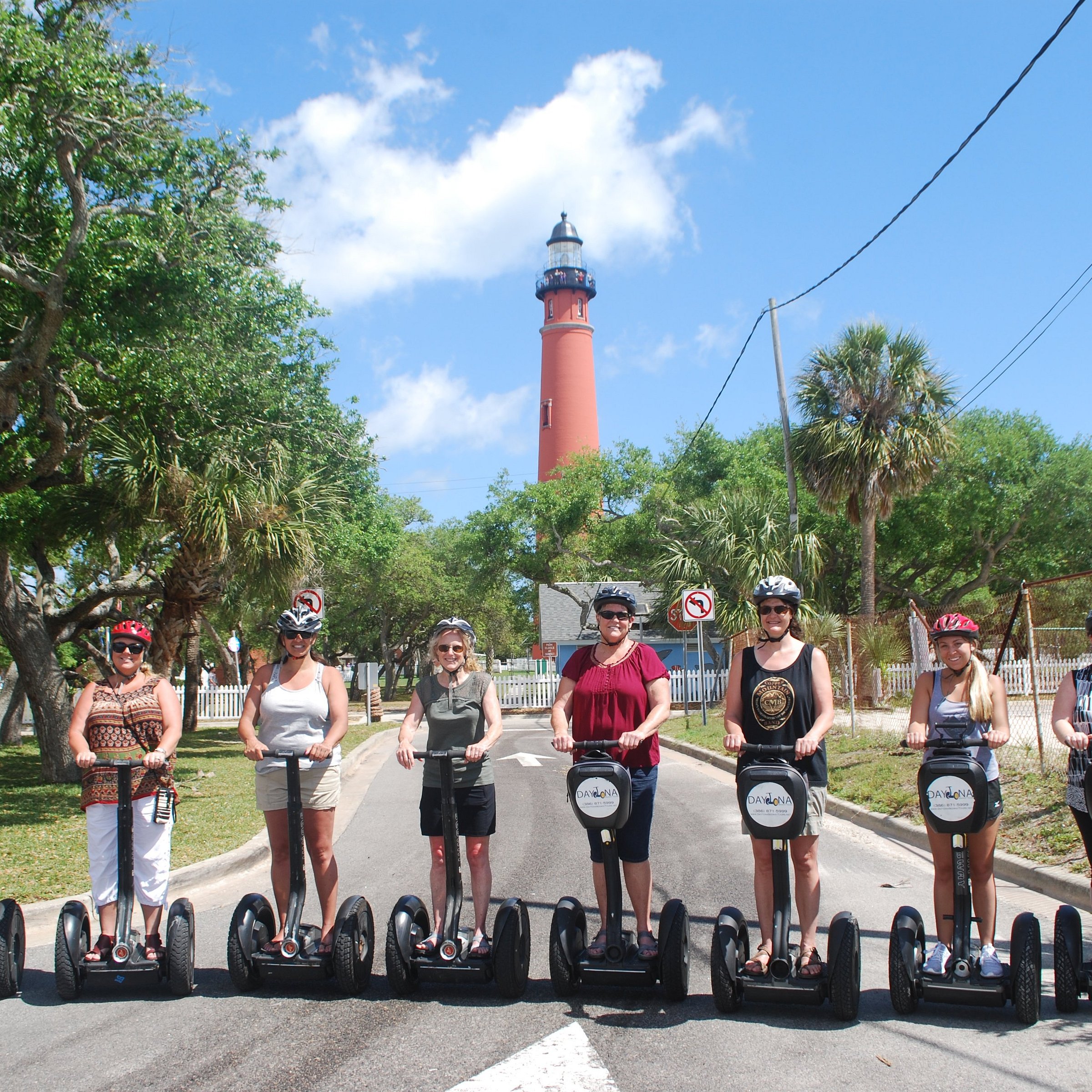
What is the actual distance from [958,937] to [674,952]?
121 centimetres

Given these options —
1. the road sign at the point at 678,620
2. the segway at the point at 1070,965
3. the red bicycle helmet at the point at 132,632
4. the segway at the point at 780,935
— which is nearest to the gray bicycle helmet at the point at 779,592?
the segway at the point at 780,935

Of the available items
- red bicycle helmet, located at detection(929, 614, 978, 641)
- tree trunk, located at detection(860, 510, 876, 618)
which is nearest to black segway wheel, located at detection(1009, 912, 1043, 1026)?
red bicycle helmet, located at detection(929, 614, 978, 641)

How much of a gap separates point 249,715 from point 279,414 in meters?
8.90

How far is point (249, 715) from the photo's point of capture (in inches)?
200

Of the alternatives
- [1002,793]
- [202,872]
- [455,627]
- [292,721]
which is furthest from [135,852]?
[1002,793]

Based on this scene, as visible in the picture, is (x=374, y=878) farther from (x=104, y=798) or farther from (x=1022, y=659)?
(x=1022, y=659)

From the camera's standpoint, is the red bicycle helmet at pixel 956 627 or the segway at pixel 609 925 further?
the red bicycle helmet at pixel 956 627

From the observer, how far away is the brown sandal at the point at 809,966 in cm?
436

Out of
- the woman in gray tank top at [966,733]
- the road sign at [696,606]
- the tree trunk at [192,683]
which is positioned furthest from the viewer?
the tree trunk at [192,683]

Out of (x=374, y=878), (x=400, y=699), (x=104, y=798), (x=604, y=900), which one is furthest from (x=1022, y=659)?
(x=400, y=699)

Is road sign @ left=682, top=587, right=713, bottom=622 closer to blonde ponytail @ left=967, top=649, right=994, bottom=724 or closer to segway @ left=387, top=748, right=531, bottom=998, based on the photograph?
blonde ponytail @ left=967, top=649, right=994, bottom=724

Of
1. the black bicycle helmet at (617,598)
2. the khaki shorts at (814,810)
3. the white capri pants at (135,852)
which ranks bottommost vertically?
the white capri pants at (135,852)

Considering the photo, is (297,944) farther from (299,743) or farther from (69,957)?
(69,957)

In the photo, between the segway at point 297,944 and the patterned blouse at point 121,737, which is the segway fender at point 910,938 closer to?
the segway at point 297,944
